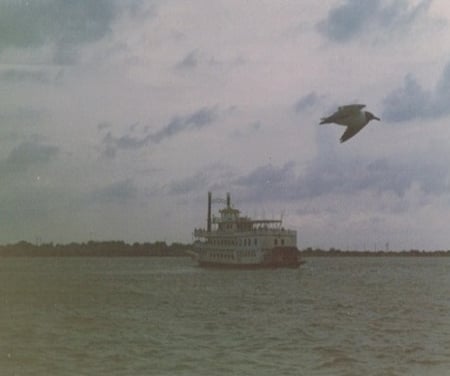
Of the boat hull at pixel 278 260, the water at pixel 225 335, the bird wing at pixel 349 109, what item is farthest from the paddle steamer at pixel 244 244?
the bird wing at pixel 349 109

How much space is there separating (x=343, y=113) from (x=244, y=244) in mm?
45638

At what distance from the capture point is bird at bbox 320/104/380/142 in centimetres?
734

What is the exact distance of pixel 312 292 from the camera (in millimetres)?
35250

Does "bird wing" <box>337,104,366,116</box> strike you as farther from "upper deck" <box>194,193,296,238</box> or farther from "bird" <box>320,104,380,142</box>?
"upper deck" <box>194,193,296,238</box>

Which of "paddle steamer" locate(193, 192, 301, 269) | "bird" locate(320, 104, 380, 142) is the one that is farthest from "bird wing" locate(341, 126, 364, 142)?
"paddle steamer" locate(193, 192, 301, 269)

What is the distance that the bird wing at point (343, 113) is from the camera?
284 inches

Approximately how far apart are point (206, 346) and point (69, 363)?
11.2 ft

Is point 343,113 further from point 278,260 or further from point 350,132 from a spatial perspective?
point 278,260

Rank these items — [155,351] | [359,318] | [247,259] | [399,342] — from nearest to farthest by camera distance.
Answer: [155,351], [399,342], [359,318], [247,259]

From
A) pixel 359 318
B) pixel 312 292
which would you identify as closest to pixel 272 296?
pixel 312 292

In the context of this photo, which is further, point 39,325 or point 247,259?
point 247,259

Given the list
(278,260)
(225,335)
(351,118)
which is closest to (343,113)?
(351,118)

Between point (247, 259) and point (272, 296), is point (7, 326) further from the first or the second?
point (247, 259)

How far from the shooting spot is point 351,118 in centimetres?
749
